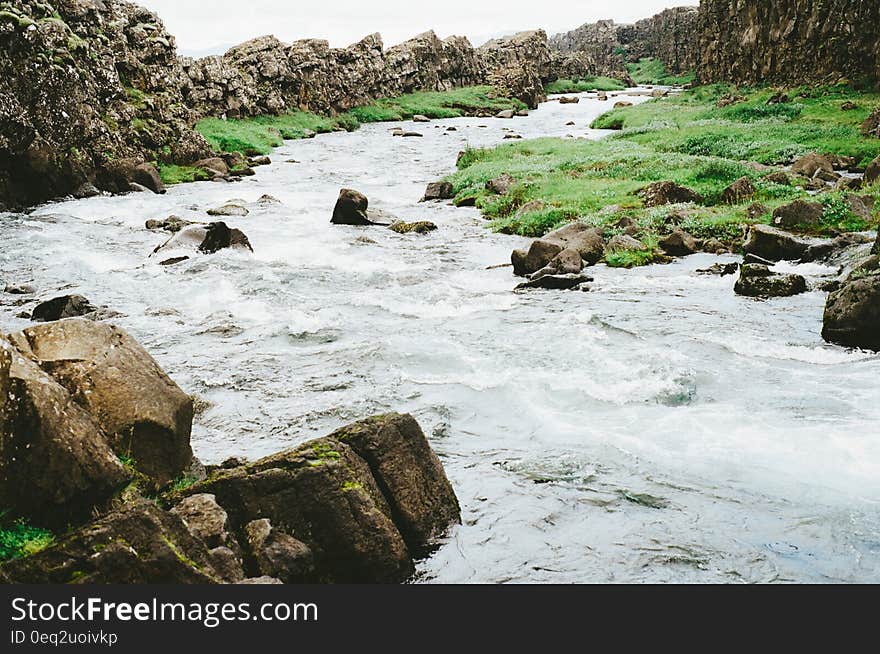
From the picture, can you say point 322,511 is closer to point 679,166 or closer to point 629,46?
point 679,166

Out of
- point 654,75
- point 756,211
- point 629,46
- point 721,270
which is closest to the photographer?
point 721,270

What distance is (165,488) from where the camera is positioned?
8.07 m

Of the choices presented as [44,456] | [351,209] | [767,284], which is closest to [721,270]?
[767,284]

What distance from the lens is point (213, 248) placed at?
25.0m

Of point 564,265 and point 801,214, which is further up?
point 801,214

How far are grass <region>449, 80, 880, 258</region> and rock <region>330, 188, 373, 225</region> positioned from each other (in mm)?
5290

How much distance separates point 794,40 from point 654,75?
281ft

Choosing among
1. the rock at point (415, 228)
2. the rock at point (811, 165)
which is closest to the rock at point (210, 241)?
the rock at point (415, 228)

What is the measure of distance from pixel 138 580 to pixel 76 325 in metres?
3.90

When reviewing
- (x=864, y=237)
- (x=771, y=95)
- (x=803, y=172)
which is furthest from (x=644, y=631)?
(x=771, y=95)

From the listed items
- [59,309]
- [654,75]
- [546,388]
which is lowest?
[546,388]

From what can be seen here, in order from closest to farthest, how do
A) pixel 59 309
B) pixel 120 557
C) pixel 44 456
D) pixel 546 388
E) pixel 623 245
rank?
pixel 120 557
pixel 44 456
pixel 546 388
pixel 59 309
pixel 623 245

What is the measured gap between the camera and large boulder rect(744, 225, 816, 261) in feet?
69.8

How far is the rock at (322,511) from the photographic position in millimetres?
7152
